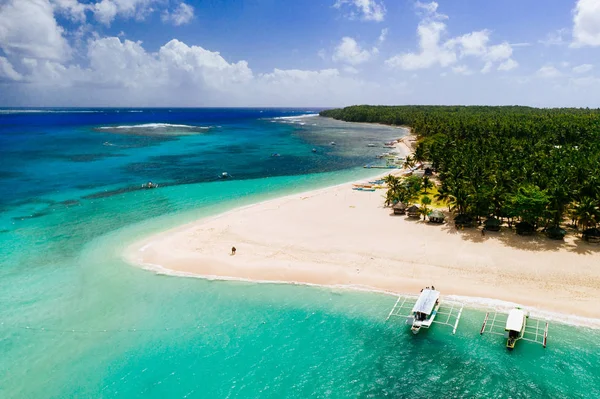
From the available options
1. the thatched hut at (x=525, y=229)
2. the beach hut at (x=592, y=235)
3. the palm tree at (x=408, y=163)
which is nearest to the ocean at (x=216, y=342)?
the thatched hut at (x=525, y=229)

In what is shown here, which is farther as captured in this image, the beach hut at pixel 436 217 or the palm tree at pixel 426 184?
the palm tree at pixel 426 184

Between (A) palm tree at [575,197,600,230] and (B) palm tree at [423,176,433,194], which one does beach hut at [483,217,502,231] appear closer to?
(A) palm tree at [575,197,600,230]

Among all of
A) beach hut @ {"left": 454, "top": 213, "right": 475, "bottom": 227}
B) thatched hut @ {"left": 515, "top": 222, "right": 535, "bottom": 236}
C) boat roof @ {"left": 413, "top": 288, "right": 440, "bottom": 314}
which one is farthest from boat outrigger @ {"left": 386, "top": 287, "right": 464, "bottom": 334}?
thatched hut @ {"left": 515, "top": 222, "right": 535, "bottom": 236}

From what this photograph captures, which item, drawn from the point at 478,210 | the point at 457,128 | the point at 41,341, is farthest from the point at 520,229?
the point at 457,128

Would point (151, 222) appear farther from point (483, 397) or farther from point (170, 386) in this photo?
point (483, 397)

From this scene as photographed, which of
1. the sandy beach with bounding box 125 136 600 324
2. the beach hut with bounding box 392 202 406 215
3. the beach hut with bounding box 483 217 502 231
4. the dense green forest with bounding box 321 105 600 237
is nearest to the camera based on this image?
the sandy beach with bounding box 125 136 600 324

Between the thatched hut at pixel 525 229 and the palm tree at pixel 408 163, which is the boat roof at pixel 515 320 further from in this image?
the palm tree at pixel 408 163

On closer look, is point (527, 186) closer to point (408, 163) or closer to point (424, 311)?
point (424, 311)
